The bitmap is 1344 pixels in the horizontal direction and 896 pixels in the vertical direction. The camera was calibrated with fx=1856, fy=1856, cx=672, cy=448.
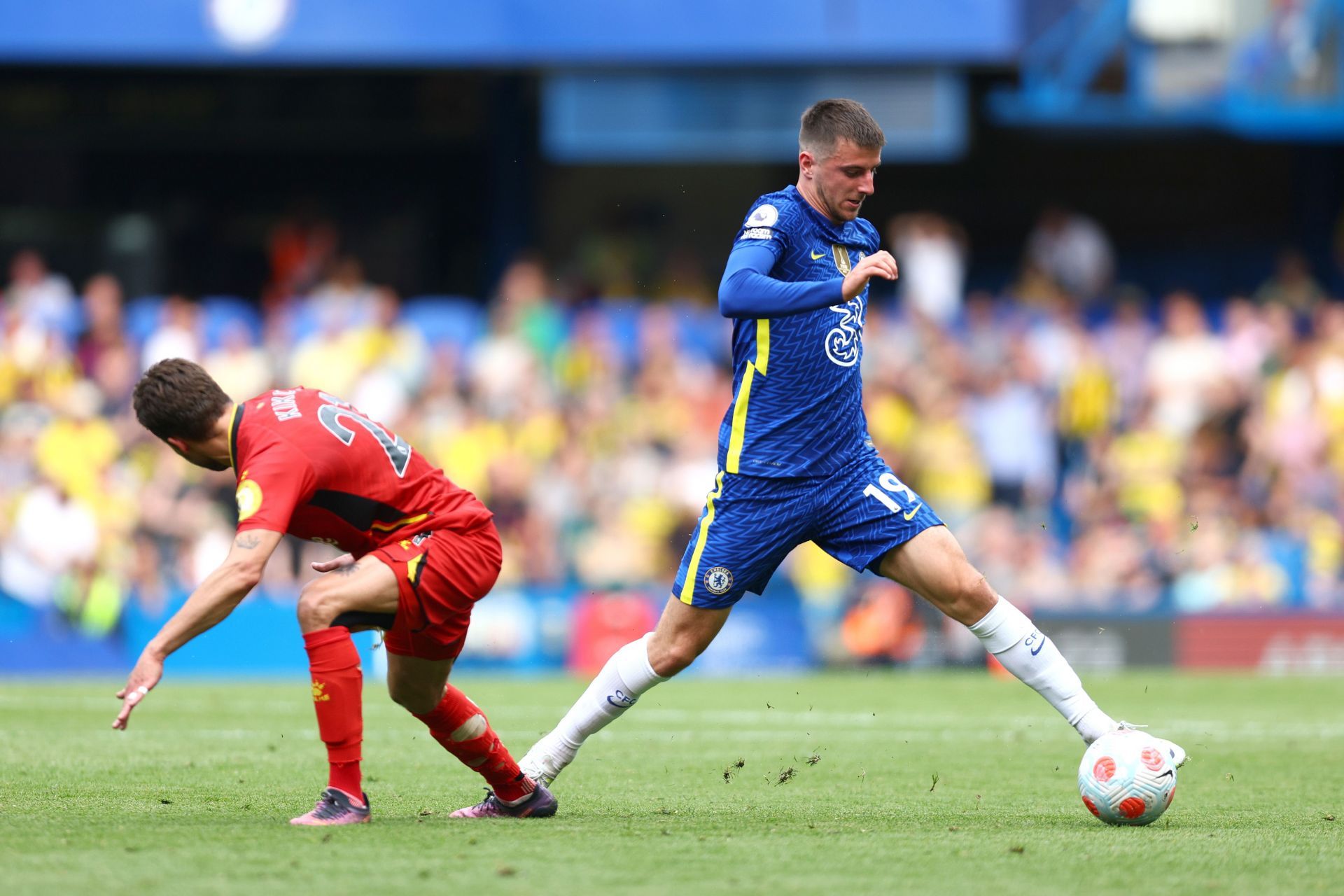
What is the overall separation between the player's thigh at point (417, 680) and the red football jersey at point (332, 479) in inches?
15.5

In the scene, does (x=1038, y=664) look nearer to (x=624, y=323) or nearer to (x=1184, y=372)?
(x=1184, y=372)

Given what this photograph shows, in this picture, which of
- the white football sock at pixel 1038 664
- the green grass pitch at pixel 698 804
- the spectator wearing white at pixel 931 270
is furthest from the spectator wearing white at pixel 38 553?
the white football sock at pixel 1038 664

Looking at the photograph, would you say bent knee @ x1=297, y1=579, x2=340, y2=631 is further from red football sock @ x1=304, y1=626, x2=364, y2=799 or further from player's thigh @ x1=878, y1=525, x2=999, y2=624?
player's thigh @ x1=878, y1=525, x2=999, y2=624

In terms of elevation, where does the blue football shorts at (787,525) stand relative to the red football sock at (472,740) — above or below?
above

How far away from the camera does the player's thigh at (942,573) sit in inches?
252

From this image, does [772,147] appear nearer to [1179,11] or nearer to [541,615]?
[1179,11]

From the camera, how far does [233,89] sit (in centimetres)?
2053

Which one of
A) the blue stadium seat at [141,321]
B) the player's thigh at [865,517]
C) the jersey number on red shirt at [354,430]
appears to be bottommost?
the player's thigh at [865,517]

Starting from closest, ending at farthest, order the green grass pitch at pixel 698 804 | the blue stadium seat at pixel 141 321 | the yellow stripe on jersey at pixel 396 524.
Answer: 1. the green grass pitch at pixel 698 804
2. the yellow stripe on jersey at pixel 396 524
3. the blue stadium seat at pixel 141 321

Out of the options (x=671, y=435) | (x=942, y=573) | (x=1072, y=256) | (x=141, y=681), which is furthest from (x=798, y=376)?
(x=1072, y=256)

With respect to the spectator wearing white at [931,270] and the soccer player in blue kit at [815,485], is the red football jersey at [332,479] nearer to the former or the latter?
the soccer player in blue kit at [815,485]

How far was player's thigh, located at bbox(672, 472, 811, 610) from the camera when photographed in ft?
21.1

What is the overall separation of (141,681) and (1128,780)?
3192 millimetres

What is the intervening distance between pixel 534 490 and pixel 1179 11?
7.80 meters
